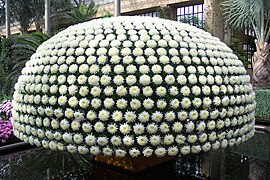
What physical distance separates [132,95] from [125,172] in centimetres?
88

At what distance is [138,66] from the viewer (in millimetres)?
2143

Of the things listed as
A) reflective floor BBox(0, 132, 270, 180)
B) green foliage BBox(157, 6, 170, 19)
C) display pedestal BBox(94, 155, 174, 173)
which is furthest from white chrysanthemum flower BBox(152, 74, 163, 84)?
green foliage BBox(157, 6, 170, 19)

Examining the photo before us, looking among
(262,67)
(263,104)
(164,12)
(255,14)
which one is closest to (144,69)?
(263,104)

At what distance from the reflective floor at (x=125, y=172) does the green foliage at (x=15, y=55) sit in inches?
252

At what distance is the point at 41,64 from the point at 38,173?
156cm

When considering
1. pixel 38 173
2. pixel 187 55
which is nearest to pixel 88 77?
pixel 187 55

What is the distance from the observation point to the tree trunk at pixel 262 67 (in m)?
8.77

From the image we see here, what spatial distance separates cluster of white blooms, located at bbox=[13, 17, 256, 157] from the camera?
6.73 ft

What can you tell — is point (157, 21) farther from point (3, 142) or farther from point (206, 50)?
point (3, 142)

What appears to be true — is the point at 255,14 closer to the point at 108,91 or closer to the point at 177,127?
the point at 177,127

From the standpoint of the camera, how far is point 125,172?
2613 mm

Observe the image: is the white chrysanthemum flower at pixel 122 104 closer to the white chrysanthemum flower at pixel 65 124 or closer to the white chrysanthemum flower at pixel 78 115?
the white chrysanthemum flower at pixel 78 115

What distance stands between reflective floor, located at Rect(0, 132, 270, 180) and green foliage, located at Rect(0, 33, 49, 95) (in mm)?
6398

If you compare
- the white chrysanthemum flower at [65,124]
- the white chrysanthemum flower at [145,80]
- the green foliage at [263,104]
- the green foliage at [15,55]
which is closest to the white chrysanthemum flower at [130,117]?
the white chrysanthemum flower at [145,80]
